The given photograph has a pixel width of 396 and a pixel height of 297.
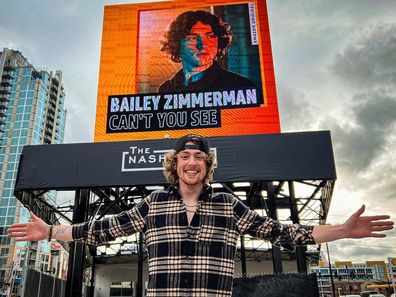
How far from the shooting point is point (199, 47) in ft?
50.2

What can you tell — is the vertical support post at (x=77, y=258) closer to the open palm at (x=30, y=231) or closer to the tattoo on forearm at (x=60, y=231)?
the open palm at (x=30, y=231)

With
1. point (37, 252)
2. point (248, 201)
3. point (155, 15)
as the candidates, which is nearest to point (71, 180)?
point (248, 201)

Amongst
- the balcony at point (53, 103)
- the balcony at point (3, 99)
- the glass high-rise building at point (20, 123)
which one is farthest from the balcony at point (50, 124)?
the balcony at point (3, 99)

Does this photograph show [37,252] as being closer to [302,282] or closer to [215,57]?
[215,57]

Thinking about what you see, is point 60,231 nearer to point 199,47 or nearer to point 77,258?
point 77,258

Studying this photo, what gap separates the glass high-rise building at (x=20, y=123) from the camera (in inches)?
3063

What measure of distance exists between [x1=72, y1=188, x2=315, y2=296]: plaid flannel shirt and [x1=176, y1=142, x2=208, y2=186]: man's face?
0.10m

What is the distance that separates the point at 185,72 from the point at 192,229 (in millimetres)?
13167

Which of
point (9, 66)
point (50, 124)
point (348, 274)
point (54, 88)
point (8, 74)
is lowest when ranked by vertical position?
point (348, 274)

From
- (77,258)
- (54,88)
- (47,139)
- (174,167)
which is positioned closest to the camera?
(174,167)

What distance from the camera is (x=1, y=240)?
77062 mm

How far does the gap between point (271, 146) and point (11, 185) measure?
85.4 meters

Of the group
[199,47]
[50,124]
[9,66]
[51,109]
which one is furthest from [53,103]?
[199,47]

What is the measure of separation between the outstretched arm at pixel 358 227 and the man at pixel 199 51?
469 inches
